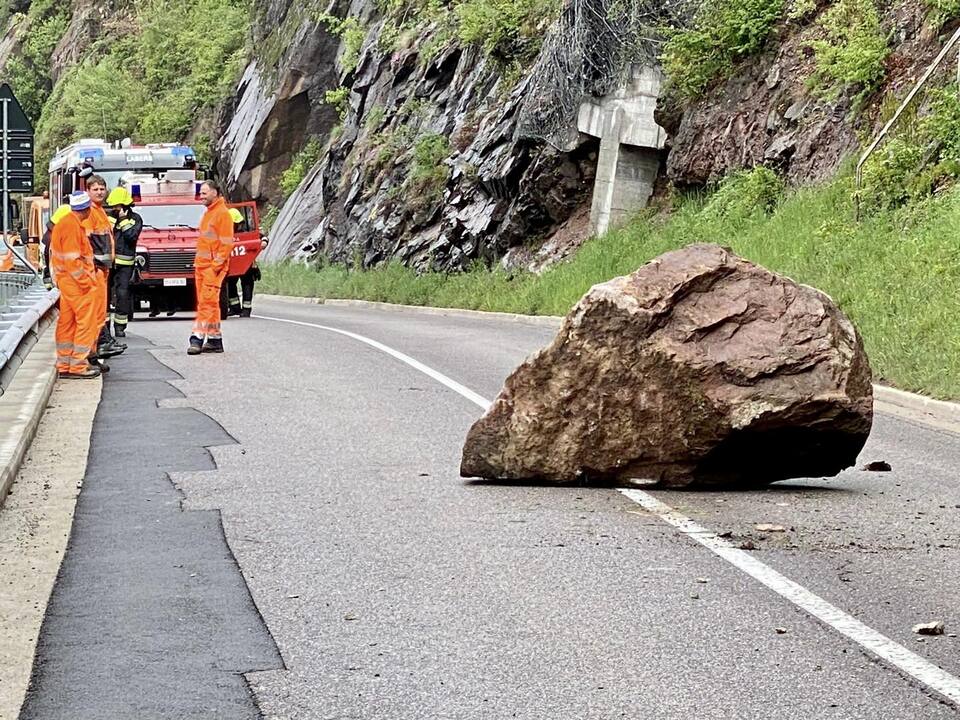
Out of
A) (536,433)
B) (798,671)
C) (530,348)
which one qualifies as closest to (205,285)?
(530,348)

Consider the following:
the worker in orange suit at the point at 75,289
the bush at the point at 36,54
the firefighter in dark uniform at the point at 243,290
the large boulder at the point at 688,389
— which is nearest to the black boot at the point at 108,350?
the worker in orange suit at the point at 75,289

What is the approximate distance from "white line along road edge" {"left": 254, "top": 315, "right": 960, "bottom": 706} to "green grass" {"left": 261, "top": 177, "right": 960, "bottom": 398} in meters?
5.56

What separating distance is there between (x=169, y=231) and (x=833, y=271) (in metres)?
13.2

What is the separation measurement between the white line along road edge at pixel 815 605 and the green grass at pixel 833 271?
5560 millimetres

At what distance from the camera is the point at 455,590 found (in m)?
6.83

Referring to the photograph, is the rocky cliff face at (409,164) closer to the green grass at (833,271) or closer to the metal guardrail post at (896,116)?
the green grass at (833,271)

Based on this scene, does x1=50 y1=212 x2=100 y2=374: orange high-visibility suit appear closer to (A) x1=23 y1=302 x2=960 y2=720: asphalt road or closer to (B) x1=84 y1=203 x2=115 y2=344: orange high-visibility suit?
(B) x1=84 y1=203 x2=115 y2=344: orange high-visibility suit

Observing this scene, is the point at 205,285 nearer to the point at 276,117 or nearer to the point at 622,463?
the point at 622,463

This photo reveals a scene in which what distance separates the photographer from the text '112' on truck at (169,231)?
27.8 meters

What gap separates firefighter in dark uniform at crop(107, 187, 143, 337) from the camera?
57.6 feet

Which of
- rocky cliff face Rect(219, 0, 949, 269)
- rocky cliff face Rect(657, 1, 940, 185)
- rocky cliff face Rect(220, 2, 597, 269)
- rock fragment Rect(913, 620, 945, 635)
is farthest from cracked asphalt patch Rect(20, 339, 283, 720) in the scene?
rocky cliff face Rect(220, 2, 597, 269)

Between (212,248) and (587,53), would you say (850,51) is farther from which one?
(212,248)

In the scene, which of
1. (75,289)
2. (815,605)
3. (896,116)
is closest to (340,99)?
(896,116)

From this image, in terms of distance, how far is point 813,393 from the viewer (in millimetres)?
9117
